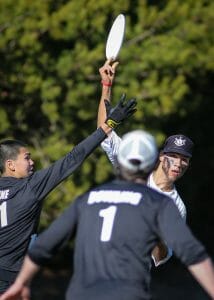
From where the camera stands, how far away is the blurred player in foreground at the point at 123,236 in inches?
204

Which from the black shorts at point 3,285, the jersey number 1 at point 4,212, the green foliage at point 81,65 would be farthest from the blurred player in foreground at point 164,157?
the green foliage at point 81,65

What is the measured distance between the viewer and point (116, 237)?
17.3ft

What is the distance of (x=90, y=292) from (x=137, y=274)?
0.27 metres

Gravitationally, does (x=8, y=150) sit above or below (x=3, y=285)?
above

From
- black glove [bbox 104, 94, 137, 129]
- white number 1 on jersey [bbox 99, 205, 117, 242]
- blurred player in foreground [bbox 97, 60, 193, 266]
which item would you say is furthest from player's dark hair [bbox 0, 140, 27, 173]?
white number 1 on jersey [bbox 99, 205, 117, 242]

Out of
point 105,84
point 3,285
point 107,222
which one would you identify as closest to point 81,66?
point 105,84

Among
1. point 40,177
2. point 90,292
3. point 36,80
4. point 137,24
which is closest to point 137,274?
point 90,292

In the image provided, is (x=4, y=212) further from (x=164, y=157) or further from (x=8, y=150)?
(x=164, y=157)

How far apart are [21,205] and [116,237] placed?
2015 mm

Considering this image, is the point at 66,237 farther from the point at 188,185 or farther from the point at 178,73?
the point at 188,185

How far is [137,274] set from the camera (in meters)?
5.29

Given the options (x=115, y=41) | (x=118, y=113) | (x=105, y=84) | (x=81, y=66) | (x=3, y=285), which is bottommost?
(x=3, y=285)

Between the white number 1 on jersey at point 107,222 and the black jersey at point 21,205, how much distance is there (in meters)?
1.73

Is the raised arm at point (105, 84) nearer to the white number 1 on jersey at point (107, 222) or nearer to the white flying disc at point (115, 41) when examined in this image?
the white flying disc at point (115, 41)
